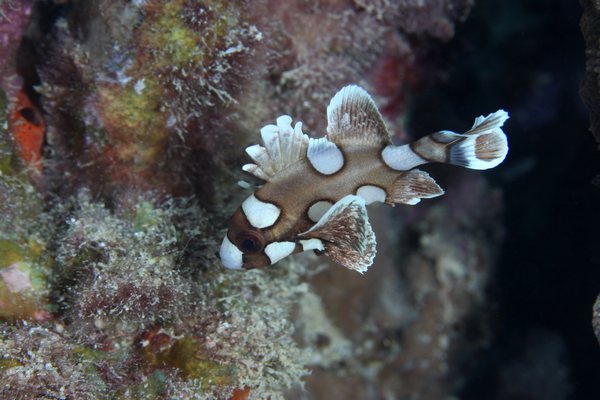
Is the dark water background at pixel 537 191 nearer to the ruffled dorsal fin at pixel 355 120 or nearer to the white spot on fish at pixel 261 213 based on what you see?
the ruffled dorsal fin at pixel 355 120

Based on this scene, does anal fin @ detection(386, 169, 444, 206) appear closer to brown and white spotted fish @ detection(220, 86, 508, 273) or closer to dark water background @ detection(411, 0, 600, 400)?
brown and white spotted fish @ detection(220, 86, 508, 273)

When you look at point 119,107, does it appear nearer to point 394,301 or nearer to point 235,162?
point 235,162

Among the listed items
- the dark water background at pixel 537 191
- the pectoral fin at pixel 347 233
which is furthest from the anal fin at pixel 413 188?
the dark water background at pixel 537 191

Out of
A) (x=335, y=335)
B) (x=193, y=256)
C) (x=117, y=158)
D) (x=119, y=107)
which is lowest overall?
(x=335, y=335)

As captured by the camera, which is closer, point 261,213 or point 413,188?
point 261,213

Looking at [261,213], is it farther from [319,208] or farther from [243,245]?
[319,208]

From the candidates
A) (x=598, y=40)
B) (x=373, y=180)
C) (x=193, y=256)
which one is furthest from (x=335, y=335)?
(x=598, y=40)

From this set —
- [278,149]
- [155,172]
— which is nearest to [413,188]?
[278,149]
